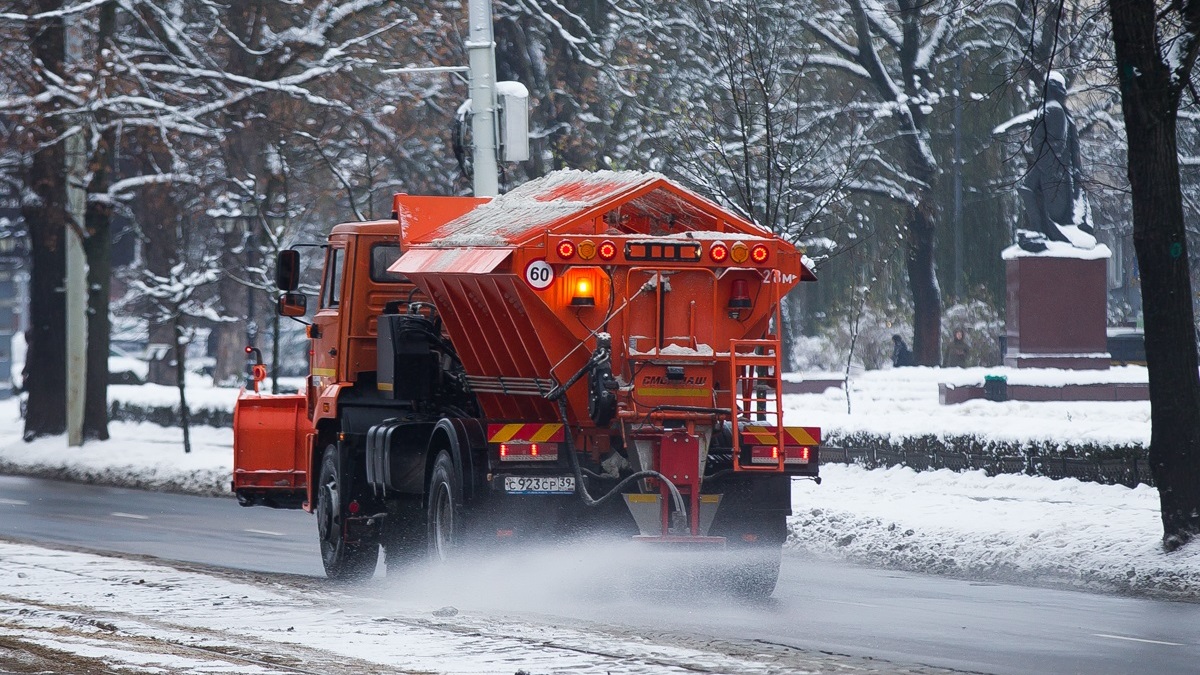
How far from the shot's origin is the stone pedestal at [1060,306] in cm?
3275

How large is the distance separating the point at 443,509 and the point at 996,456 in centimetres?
865

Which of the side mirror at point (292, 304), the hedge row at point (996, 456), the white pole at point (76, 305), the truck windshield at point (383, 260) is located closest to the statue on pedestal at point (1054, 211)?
the hedge row at point (996, 456)

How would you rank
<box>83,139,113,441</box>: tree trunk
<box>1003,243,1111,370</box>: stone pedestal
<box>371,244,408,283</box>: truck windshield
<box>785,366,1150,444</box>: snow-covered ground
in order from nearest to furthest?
<box>371,244,408,283</box>: truck windshield
<box>785,366,1150,444</box>: snow-covered ground
<box>83,139,113,441</box>: tree trunk
<box>1003,243,1111,370</box>: stone pedestal

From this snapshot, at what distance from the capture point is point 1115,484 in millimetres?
17438

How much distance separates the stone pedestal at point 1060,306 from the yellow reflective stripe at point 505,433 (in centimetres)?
2251

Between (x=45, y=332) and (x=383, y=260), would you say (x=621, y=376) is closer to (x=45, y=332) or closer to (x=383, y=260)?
(x=383, y=260)

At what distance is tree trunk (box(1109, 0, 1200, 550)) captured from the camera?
13844mm

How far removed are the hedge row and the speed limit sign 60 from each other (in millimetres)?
7455

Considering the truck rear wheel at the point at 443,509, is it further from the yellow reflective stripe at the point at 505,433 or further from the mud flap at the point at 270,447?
the mud flap at the point at 270,447

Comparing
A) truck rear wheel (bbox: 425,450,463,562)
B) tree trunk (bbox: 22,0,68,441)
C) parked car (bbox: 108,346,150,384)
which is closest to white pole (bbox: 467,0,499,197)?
truck rear wheel (bbox: 425,450,463,562)

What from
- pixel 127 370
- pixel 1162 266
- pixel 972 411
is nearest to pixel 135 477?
pixel 972 411

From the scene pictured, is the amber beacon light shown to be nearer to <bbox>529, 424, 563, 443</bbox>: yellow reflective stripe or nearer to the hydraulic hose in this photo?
the hydraulic hose

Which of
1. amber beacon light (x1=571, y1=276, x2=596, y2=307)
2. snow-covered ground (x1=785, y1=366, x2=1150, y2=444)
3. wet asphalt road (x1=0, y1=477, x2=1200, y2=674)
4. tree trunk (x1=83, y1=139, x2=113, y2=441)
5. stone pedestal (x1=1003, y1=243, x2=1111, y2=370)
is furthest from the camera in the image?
stone pedestal (x1=1003, y1=243, x2=1111, y2=370)

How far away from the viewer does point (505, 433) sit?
1186cm
